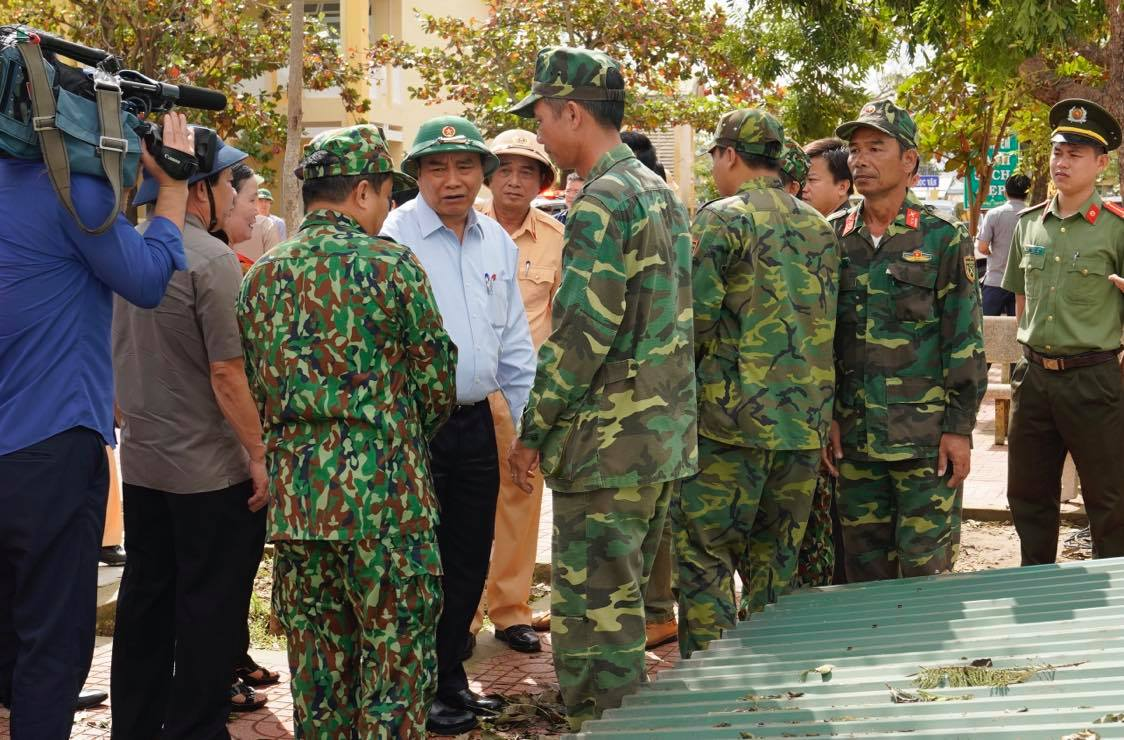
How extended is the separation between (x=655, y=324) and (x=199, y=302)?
1.45 meters

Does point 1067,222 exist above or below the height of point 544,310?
above

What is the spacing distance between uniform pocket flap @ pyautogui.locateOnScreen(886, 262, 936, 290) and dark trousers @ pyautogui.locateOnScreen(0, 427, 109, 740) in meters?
3.00

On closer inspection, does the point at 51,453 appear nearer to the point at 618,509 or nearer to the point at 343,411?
the point at 343,411

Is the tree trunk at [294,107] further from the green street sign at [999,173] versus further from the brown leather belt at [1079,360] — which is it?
the green street sign at [999,173]

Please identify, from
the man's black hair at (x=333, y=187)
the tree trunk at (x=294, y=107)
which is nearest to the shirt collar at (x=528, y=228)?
the man's black hair at (x=333, y=187)

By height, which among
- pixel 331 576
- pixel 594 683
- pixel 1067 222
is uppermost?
pixel 1067 222

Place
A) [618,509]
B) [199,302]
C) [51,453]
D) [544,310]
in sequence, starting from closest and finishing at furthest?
[51,453]
[618,509]
[199,302]
[544,310]

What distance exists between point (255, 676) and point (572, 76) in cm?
279

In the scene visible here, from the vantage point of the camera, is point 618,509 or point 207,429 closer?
point 618,509

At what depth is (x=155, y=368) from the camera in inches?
155

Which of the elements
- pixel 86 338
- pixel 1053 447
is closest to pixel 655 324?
pixel 86 338

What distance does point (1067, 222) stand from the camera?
578cm

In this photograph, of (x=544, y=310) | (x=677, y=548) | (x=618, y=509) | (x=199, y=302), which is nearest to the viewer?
(x=618, y=509)

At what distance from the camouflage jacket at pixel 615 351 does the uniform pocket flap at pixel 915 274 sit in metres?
1.39
